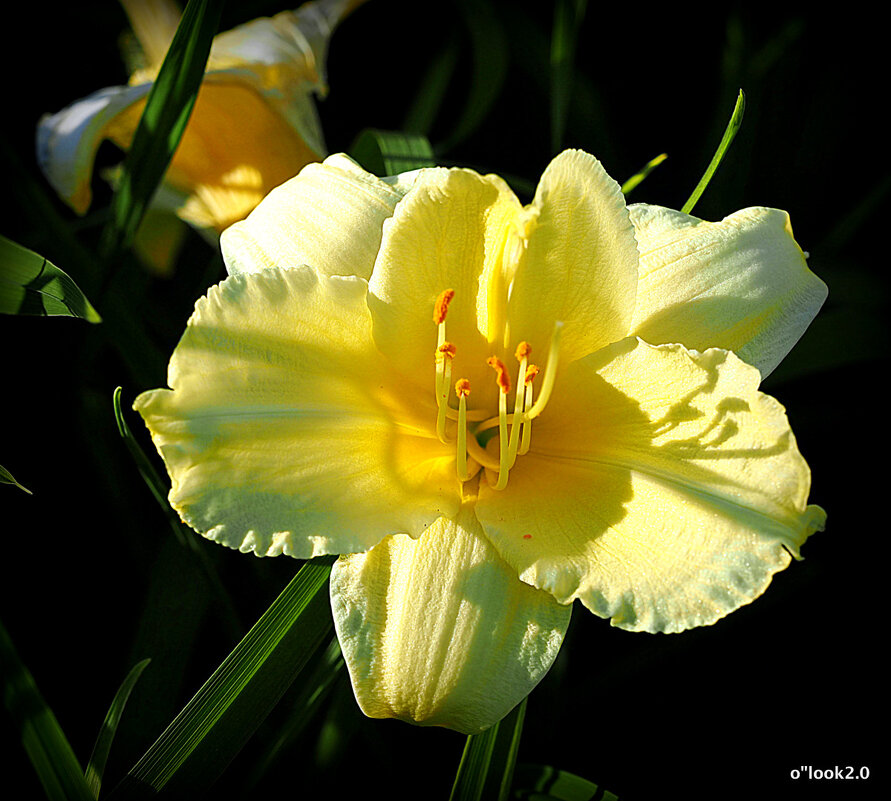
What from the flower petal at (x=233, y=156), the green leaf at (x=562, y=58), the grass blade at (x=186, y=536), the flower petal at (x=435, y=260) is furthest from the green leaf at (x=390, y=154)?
the grass blade at (x=186, y=536)

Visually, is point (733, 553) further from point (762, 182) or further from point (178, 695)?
point (762, 182)

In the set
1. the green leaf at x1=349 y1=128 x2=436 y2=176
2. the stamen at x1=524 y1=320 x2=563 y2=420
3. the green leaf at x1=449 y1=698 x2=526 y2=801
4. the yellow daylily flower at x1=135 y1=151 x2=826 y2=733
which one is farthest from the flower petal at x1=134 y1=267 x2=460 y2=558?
the green leaf at x1=349 y1=128 x2=436 y2=176

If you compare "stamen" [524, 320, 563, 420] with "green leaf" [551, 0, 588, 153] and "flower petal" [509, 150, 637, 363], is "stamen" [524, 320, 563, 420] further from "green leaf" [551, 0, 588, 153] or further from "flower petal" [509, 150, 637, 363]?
"green leaf" [551, 0, 588, 153]

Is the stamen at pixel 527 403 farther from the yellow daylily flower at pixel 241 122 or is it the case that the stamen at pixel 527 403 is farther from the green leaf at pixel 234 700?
the yellow daylily flower at pixel 241 122

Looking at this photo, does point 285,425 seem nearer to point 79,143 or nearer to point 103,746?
point 103,746

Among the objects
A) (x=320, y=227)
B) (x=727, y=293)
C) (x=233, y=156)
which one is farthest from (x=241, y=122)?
(x=727, y=293)

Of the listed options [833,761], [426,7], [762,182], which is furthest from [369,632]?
[426,7]

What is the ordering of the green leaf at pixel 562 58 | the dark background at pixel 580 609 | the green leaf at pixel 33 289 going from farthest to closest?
the green leaf at pixel 562 58, the dark background at pixel 580 609, the green leaf at pixel 33 289
